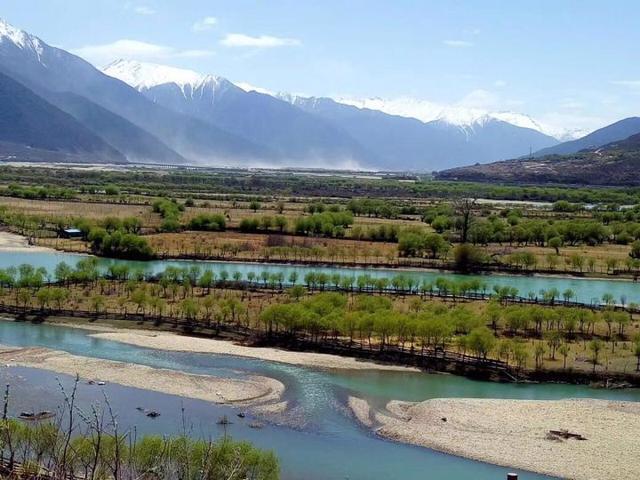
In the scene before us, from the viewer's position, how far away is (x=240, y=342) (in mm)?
47375

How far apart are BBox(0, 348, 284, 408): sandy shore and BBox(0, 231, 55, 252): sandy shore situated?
125 feet

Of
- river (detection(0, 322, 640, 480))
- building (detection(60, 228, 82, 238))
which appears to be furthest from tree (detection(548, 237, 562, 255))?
river (detection(0, 322, 640, 480))

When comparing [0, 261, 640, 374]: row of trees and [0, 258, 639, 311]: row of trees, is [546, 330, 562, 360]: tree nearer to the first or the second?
[0, 261, 640, 374]: row of trees

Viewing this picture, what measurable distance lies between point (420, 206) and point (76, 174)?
9385 cm

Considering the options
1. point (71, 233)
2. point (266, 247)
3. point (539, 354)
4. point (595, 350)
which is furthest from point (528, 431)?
point (71, 233)

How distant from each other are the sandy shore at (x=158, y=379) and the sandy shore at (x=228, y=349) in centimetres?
380

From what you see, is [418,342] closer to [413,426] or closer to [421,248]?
[413,426]

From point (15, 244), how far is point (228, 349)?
44559 millimetres

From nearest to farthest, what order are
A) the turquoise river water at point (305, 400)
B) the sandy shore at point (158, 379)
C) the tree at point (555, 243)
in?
the turquoise river water at point (305, 400) < the sandy shore at point (158, 379) < the tree at point (555, 243)

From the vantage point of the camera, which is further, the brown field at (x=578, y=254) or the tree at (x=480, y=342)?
the brown field at (x=578, y=254)

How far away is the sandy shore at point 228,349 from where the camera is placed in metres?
43.3

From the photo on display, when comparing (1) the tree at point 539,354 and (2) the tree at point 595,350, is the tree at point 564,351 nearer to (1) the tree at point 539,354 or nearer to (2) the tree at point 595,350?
(1) the tree at point 539,354

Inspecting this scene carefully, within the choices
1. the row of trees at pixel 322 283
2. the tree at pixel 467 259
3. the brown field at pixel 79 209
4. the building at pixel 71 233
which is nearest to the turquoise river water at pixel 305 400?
the row of trees at pixel 322 283

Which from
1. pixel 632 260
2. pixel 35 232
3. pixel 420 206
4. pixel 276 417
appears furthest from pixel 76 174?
pixel 276 417
